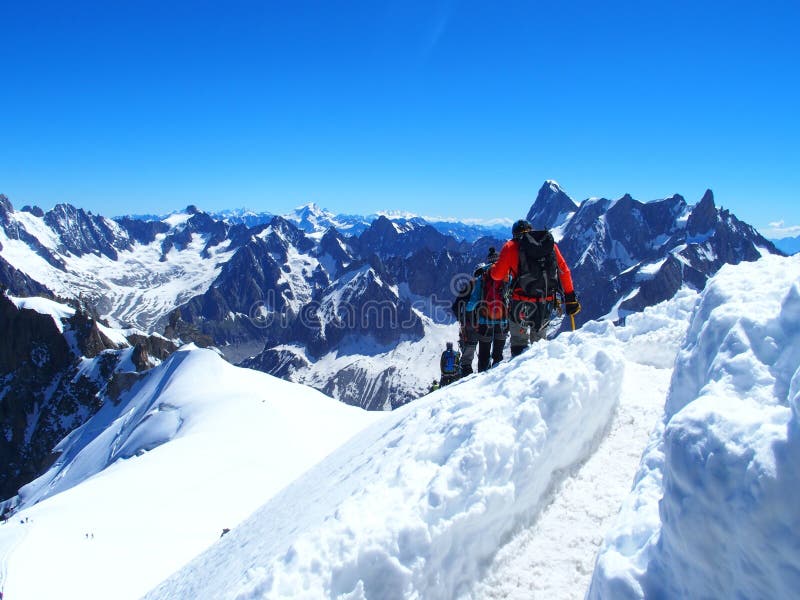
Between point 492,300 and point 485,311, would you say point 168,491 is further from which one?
point 492,300

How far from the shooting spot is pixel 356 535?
18.4 feet

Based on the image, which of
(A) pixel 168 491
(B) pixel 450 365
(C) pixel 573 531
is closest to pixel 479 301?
(B) pixel 450 365

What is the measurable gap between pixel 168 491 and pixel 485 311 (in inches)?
878

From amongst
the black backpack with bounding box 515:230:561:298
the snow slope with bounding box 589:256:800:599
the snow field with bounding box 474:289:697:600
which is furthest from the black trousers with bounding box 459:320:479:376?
the snow slope with bounding box 589:256:800:599

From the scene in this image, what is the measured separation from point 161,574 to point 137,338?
365ft

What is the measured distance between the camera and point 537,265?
36.5ft

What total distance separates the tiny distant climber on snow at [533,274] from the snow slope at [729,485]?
584cm

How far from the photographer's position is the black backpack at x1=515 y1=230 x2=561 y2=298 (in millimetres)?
10977

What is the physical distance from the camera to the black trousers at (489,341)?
518 inches

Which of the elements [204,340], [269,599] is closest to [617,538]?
[269,599]

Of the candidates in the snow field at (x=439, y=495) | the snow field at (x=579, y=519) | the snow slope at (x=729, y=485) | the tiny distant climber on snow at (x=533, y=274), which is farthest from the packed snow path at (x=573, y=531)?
the tiny distant climber on snow at (x=533, y=274)

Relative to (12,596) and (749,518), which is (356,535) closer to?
(749,518)

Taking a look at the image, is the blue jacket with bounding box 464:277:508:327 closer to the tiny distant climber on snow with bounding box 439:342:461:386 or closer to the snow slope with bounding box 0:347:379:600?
the tiny distant climber on snow with bounding box 439:342:461:386

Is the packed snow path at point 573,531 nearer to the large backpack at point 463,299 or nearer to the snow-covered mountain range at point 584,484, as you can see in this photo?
the snow-covered mountain range at point 584,484
